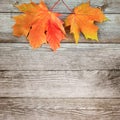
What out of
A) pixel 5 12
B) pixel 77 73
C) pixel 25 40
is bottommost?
pixel 77 73

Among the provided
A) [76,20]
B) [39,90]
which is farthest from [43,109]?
[76,20]

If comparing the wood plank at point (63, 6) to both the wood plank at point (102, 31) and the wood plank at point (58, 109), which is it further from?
the wood plank at point (58, 109)

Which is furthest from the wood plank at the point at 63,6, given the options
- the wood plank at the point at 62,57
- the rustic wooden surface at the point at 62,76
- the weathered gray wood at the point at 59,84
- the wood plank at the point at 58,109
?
the wood plank at the point at 58,109

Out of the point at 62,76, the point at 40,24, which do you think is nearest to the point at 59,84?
the point at 62,76

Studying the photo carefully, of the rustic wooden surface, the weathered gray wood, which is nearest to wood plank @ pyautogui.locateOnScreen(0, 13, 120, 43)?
the rustic wooden surface

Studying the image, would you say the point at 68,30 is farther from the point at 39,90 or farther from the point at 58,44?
the point at 39,90
